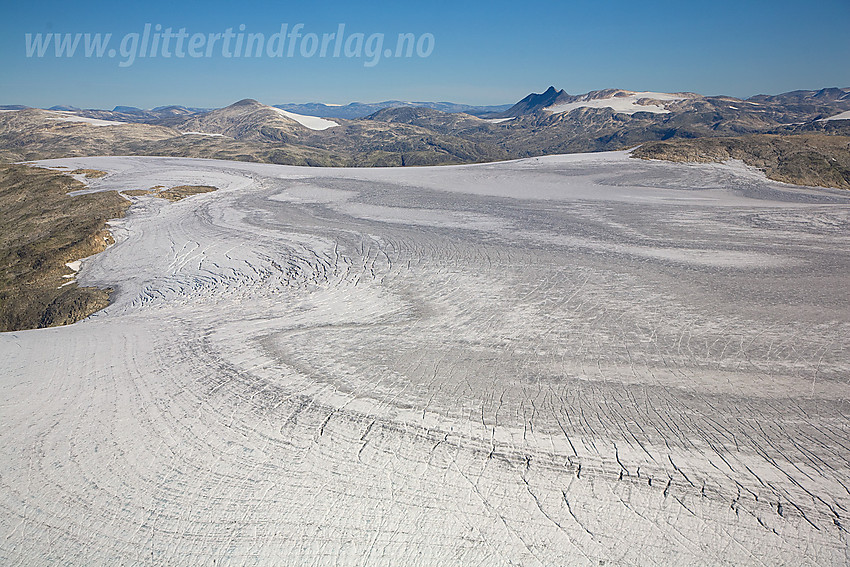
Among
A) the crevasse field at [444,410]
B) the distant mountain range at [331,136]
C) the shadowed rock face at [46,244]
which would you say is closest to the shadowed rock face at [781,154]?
the crevasse field at [444,410]

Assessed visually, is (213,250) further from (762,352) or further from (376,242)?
(762,352)

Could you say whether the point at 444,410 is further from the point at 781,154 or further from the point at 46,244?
the point at 781,154

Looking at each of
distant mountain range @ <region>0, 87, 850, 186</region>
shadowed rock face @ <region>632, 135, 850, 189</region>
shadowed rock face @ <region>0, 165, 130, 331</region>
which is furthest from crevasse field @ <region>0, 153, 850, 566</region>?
distant mountain range @ <region>0, 87, 850, 186</region>

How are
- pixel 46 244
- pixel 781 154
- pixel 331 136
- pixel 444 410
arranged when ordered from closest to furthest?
pixel 444 410 < pixel 46 244 < pixel 781 154 < pixel 331 136

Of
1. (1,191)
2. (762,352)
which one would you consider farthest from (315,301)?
(1,191)

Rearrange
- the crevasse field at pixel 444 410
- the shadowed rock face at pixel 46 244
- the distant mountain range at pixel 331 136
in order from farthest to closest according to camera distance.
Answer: the distant mountain range at pixel 331 136
the shadowed rock face at pixel 46 244
the crevasse field at pixel 444 410

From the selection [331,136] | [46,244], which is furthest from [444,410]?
[331,136]

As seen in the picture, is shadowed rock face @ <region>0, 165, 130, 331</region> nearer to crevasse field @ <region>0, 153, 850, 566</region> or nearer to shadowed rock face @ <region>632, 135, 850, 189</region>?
crevasse field @ <region>0, 153, 850, 566</region>

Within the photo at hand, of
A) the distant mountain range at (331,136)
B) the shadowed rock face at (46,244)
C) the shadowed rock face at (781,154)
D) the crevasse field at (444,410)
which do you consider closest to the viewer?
the crevasse field at (444,410)

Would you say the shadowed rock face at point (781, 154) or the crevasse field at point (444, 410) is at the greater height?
the shadowed rock face at point (781, 154)

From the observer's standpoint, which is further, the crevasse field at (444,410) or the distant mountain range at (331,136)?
the distant mountain range at (331,136)

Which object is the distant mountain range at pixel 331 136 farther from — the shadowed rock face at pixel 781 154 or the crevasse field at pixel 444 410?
the crevasse field at pixel 444 410
